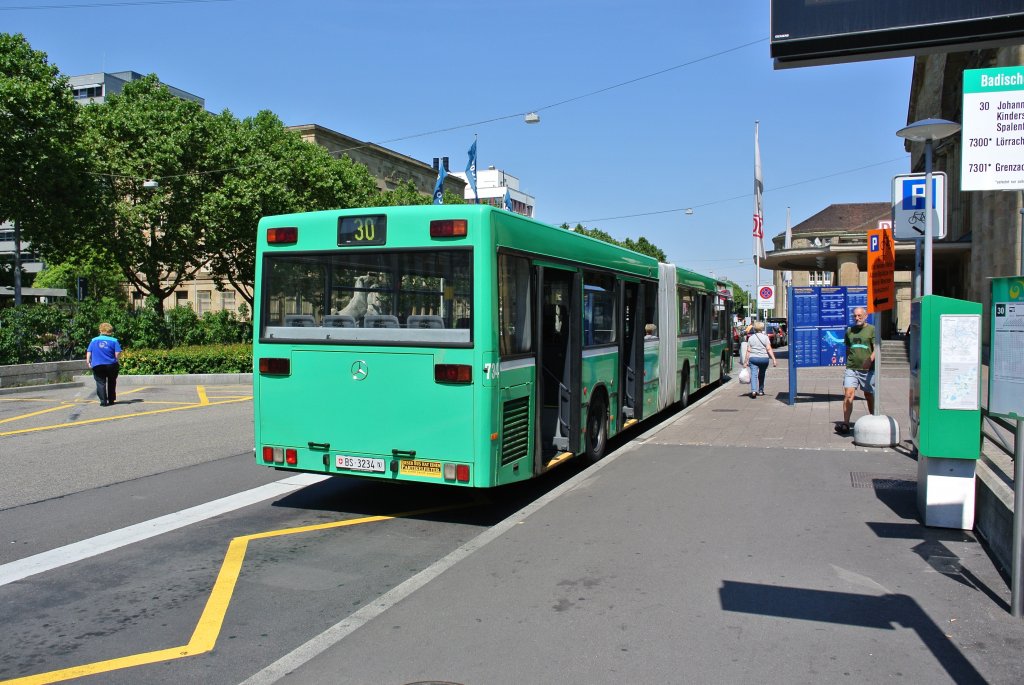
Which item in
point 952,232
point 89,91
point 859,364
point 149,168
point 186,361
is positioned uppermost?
point 89,91

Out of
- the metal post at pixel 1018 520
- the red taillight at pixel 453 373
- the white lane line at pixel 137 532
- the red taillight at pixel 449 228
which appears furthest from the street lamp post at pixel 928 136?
the white lane line at pixel 137 532

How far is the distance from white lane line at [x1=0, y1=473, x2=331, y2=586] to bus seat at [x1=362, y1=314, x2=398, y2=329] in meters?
2.43

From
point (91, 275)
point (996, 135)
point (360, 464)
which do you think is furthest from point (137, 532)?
point (91, 275)

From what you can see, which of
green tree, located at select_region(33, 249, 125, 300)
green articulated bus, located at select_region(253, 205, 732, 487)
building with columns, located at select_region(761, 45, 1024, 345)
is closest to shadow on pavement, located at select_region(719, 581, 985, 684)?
green articulated bus, located at select_region(253, 205, 732, 487)

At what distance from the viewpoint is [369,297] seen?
7527 millimetres

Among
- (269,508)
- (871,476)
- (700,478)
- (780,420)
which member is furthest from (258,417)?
(780,420)

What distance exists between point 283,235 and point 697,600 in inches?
201

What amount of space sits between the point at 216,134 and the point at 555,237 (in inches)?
1162

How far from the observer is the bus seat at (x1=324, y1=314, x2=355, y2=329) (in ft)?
24.9


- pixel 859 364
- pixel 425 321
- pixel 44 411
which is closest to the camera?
pixel 425 321

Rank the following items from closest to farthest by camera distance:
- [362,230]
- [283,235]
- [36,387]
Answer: [362,230], [283,235], [36,387]

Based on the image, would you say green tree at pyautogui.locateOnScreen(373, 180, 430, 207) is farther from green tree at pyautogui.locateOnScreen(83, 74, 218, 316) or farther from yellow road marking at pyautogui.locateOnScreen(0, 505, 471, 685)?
yellow road marking at pyautogui.locateOnScreen(0, 505, 471, 685)

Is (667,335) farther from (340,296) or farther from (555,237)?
(340,296)

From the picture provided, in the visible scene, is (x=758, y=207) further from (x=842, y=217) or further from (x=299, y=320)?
A: (x=842, y=217)
